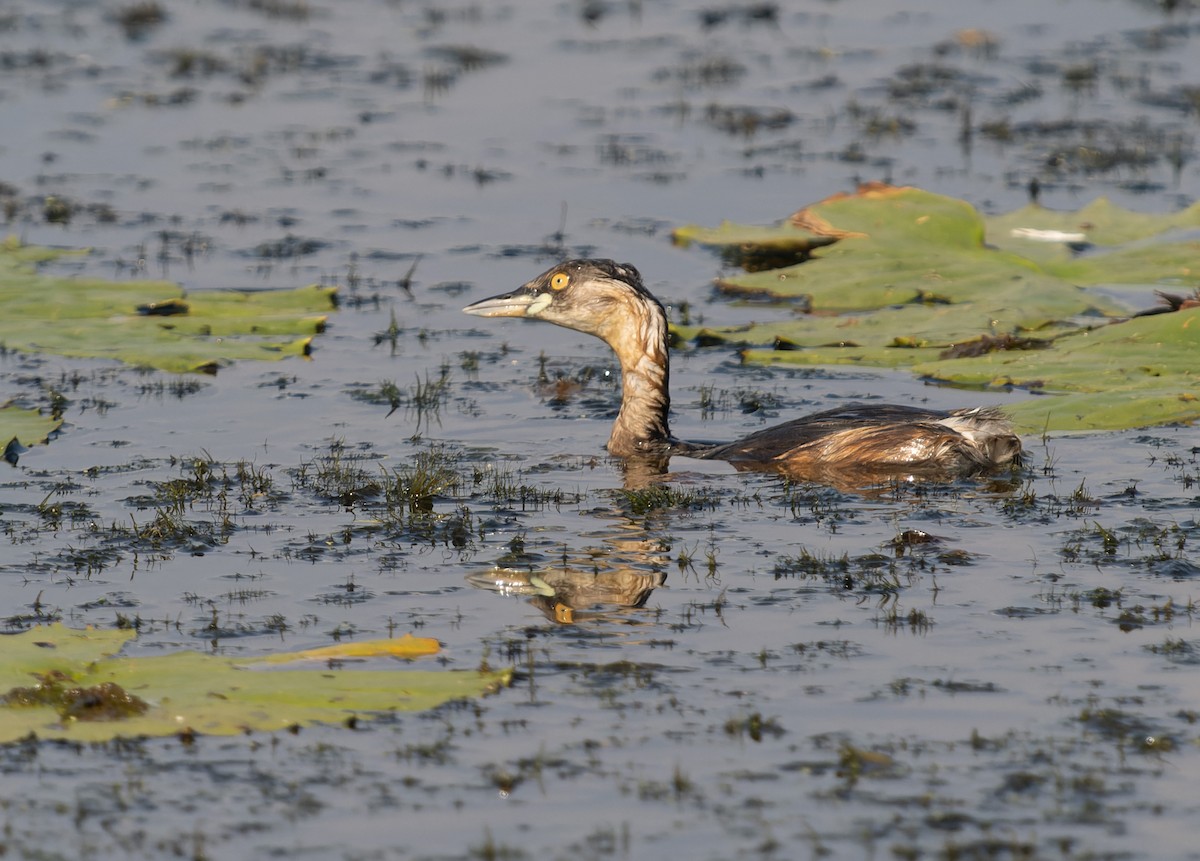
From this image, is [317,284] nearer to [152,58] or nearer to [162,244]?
[162,244]

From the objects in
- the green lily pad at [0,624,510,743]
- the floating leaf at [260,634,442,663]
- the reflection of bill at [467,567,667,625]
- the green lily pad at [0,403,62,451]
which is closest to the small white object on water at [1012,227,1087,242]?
the reflection of bill at [467,567,667,625]

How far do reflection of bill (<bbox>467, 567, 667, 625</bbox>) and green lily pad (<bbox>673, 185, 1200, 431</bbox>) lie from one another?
2816mm

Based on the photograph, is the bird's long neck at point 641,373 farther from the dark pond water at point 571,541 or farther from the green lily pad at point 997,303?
the green lily pad at point 997,303

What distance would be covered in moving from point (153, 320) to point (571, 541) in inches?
176

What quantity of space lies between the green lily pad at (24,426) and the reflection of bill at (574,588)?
3.07 m

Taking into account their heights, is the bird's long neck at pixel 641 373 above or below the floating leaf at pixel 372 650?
above

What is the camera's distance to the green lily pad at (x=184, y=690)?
18.6ft

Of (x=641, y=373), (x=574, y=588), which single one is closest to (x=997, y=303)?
(x=641, y=373)

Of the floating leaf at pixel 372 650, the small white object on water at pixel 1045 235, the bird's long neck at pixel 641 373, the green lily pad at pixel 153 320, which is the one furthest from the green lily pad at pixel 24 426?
the small white object on water at pixel 1045 235

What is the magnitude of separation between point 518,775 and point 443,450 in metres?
4.24

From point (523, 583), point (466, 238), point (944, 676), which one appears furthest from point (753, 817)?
point (466, 238)

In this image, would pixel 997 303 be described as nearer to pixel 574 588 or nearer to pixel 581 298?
pixel 581 298

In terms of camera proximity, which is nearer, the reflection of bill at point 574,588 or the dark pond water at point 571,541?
the dark pond water at point 571,541

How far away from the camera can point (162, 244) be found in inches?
554
